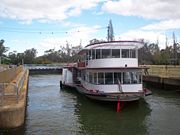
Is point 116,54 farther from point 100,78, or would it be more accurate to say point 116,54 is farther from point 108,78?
point 100,78

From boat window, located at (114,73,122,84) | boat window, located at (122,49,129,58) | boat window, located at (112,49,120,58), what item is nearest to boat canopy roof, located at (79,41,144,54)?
boat window, located at (112,49,120,58)

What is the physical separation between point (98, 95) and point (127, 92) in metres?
2.20

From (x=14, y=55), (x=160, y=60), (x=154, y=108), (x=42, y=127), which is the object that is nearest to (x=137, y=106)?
(x=154, y=108)

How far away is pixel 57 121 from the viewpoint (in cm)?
1897

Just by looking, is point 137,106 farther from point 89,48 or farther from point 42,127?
point 42,127

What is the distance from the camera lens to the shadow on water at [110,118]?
16.9 m

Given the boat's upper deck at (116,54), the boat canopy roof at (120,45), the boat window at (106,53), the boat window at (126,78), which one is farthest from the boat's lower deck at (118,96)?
the boat canopy roof at (120,45)

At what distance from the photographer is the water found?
54.5 feet

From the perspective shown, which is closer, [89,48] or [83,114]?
[83,114]

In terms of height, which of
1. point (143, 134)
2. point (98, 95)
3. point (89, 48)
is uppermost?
point (89, 48)

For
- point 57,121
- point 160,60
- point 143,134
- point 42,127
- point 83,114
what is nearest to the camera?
point 143,134

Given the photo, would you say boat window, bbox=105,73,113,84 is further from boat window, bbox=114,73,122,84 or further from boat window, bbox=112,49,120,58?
boat window, bbox=112,49,120,58

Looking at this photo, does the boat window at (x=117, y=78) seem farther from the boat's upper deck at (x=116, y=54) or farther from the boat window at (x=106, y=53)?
the boat window at (x=106, y=53)

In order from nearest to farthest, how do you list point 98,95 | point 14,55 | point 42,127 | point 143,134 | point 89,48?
point 143,134 → point 42,127 → point 98,95 → point 89,48 → point 14,55
